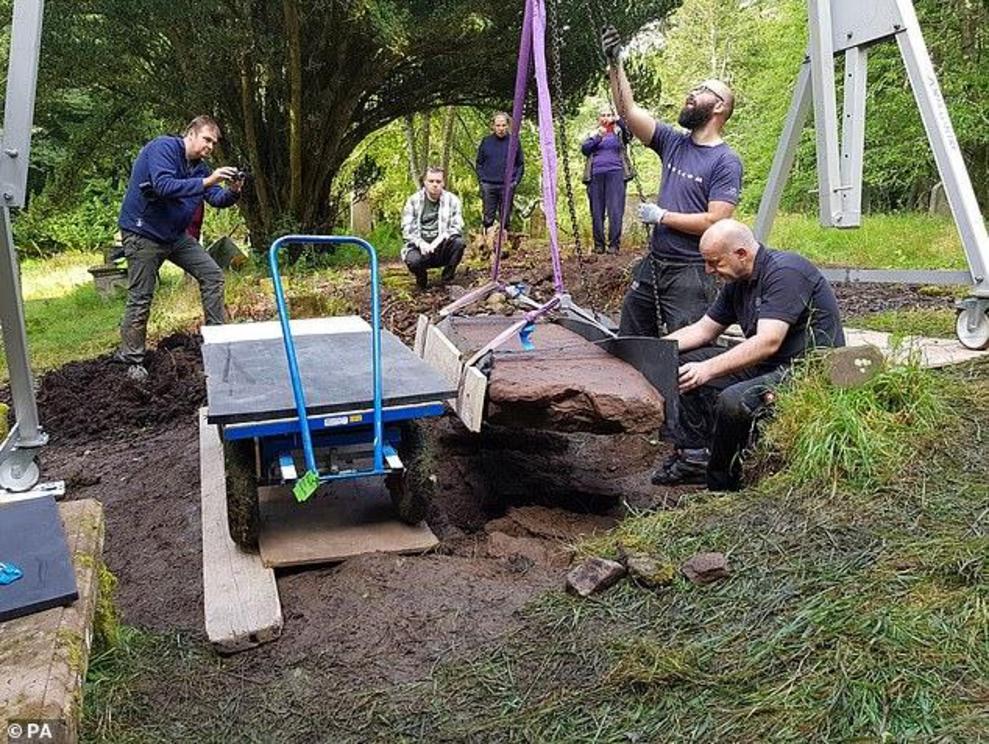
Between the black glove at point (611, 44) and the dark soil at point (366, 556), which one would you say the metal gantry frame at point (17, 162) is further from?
the black glove at point (611, 44)

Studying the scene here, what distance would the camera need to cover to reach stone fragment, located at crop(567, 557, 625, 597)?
3105mm

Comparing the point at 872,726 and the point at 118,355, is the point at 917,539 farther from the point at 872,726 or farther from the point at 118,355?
the point at 118,355

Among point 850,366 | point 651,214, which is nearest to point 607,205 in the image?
point 651,214

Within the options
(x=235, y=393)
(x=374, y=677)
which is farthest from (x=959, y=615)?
(x=235, y=393)

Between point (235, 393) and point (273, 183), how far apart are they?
9.62 metres

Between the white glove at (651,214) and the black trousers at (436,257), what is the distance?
5064 mm

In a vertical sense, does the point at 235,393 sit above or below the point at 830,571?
above

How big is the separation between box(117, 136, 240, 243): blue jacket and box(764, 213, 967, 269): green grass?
24.2 feet

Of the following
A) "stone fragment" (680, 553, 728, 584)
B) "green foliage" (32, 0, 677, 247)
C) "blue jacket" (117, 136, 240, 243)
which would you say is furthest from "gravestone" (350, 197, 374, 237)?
"stone fragment" (680, 553, 728, 584)

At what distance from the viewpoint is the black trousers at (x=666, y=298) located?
5031 mm

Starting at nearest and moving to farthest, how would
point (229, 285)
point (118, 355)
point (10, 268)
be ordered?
point (10, 268)
point (118, 355)
point (229, 285)

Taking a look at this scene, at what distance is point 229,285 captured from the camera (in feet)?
33.1

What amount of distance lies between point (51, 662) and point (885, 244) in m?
12.0

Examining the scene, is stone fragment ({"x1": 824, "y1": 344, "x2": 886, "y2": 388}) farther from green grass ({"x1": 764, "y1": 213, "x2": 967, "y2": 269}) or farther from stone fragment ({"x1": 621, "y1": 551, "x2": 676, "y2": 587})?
green grass ({"x1": 764, "y1": 213, "x2": 967, "y2": 269})
